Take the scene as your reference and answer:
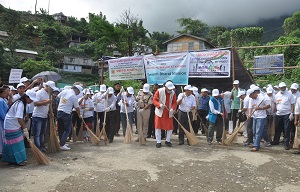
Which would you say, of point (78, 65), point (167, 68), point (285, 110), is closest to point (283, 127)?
point (285, 110)

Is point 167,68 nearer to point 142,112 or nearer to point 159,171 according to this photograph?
point 142,112

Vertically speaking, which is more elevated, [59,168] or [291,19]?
[291,19]

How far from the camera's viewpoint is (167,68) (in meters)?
10.4

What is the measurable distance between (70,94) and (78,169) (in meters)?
2.20

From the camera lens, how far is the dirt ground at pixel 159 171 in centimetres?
420

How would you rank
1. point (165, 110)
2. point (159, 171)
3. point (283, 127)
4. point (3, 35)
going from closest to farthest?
point (159, 171), point (165, 110), point (283, 127), point (3, 35)

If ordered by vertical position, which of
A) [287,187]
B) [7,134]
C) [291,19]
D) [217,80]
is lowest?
[287,187]

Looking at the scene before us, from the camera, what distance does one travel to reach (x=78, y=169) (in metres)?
4.98

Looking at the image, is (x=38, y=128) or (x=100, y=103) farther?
(x=100, y=103)

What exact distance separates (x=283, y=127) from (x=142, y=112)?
3.88m

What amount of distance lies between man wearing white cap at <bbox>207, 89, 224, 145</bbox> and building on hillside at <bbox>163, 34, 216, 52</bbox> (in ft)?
85.8

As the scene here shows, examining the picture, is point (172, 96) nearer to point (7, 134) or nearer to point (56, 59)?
point (7, 134)

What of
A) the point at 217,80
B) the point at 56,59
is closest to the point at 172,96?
the point at 217,80

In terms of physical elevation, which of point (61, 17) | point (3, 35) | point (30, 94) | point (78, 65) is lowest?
point (30, 94)
